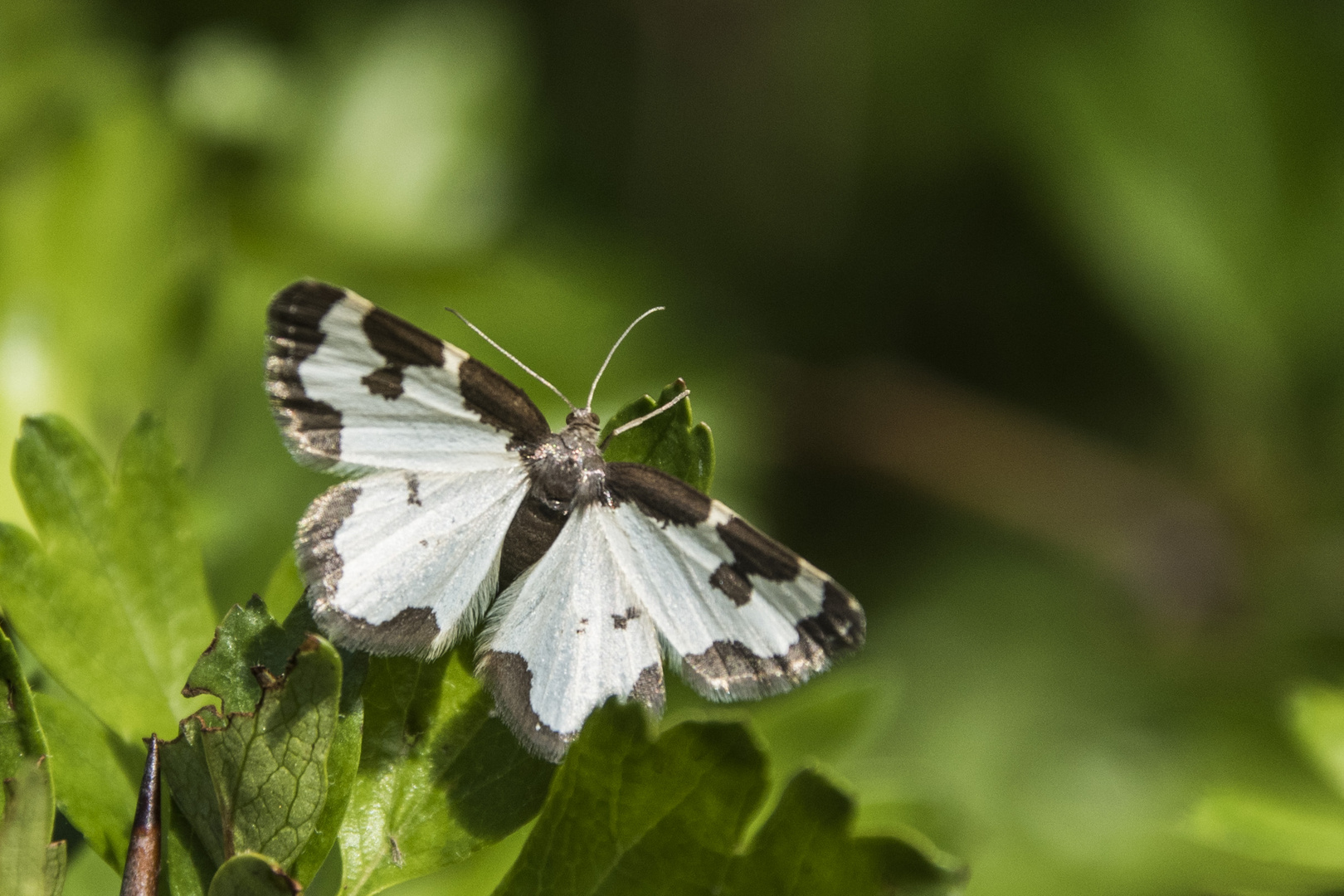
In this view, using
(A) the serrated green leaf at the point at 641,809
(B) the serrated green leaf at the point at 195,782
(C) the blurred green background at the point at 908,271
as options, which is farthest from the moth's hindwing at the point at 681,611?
(C) the blurred green background at the point at 908,271

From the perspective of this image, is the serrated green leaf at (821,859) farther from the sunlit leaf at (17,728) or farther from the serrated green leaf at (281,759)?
the sunlit leaf at (17,728)

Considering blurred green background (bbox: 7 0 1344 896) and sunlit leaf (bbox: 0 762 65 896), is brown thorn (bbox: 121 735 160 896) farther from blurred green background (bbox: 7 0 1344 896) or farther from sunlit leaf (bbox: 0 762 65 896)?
blurred green background (bbox: 7 0 1344 896)

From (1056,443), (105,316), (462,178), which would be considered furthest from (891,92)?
(105,316)

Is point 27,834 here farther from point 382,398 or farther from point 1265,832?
point 1265,832

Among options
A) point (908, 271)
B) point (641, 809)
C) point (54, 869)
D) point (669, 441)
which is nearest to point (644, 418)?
point (669, 441)

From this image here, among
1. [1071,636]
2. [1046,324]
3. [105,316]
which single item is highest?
[1046,324]

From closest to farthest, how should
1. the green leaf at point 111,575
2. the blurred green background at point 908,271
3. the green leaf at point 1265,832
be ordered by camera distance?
1. the green leaf at point 111,575
2. the green leaf at point 1265,832
3. the blurred green background at point 908,271

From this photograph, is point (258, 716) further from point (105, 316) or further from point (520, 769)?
point (105, 316)

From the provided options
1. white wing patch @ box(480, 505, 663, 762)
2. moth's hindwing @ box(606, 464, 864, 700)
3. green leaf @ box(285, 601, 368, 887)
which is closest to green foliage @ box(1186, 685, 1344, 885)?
moth's hindwing @ box(606, 464, 864, 700)
